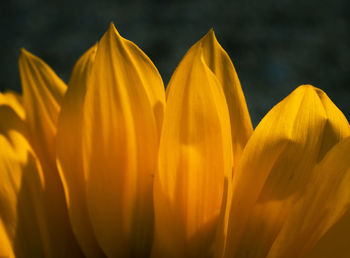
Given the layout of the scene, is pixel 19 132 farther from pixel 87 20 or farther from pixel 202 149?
pixel 87 20

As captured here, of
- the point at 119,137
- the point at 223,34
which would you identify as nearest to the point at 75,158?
the point at 119,137

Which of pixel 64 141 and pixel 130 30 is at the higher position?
pixel 130 30

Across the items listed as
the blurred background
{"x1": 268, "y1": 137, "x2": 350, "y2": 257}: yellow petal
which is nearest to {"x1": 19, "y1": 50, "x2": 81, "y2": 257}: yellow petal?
{"x1": 268, "y1": 137, "x2": 350, "y2": 257}: yellow petal

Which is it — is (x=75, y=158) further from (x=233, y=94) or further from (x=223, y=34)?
(x=223, y=34)

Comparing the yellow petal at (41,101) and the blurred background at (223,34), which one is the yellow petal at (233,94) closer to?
the yellow petal at (41,101)

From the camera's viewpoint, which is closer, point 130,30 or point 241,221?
point 241,221

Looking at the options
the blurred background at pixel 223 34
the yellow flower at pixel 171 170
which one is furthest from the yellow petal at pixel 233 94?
the blurred background at pixel 223 34

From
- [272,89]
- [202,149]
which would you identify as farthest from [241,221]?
[272,89]
